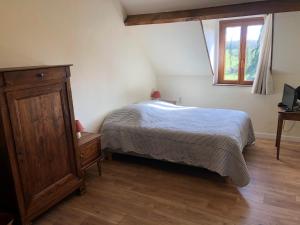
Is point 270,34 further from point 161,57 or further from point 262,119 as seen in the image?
point 161,57

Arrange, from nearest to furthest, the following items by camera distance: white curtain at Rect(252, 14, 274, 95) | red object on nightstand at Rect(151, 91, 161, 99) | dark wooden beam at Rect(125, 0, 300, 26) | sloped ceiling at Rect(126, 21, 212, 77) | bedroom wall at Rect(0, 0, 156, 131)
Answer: bedroom wall at Rect(0, 0, 156, 131) < dark wooden beam at Rect(125, 0, 300, 26) < white curtain at Rect(252, 14, 274, 95) < sloped ceiling at Rect(126, 21, 212, 77) < red object on nightstand at Rect(151, 91, 161, 99)

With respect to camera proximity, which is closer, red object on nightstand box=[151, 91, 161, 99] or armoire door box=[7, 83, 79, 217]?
armoire door box=[7, 83, 79, 217]

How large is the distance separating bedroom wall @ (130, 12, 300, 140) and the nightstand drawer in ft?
6.92

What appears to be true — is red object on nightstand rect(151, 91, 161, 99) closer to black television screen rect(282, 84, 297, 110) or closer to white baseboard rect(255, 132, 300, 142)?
white baseboard rect(255, 132, 300, 142)

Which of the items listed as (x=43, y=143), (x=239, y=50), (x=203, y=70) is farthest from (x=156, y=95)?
(x=43, y=143)

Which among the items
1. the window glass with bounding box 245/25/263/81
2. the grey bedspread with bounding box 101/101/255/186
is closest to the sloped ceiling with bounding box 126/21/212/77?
the window glass with bounding box 245/25/263/81

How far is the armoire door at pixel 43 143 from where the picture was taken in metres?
2.00

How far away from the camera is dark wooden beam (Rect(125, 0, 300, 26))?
9.59ft

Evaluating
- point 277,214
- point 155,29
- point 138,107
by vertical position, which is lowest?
point 277,214

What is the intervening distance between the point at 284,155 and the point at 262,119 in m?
0.88

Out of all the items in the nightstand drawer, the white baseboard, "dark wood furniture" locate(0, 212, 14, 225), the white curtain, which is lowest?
the white baseboard

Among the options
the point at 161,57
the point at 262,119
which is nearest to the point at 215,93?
the point at 262,119

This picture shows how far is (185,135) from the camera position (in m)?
2.93

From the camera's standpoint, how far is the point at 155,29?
3.91 metres
